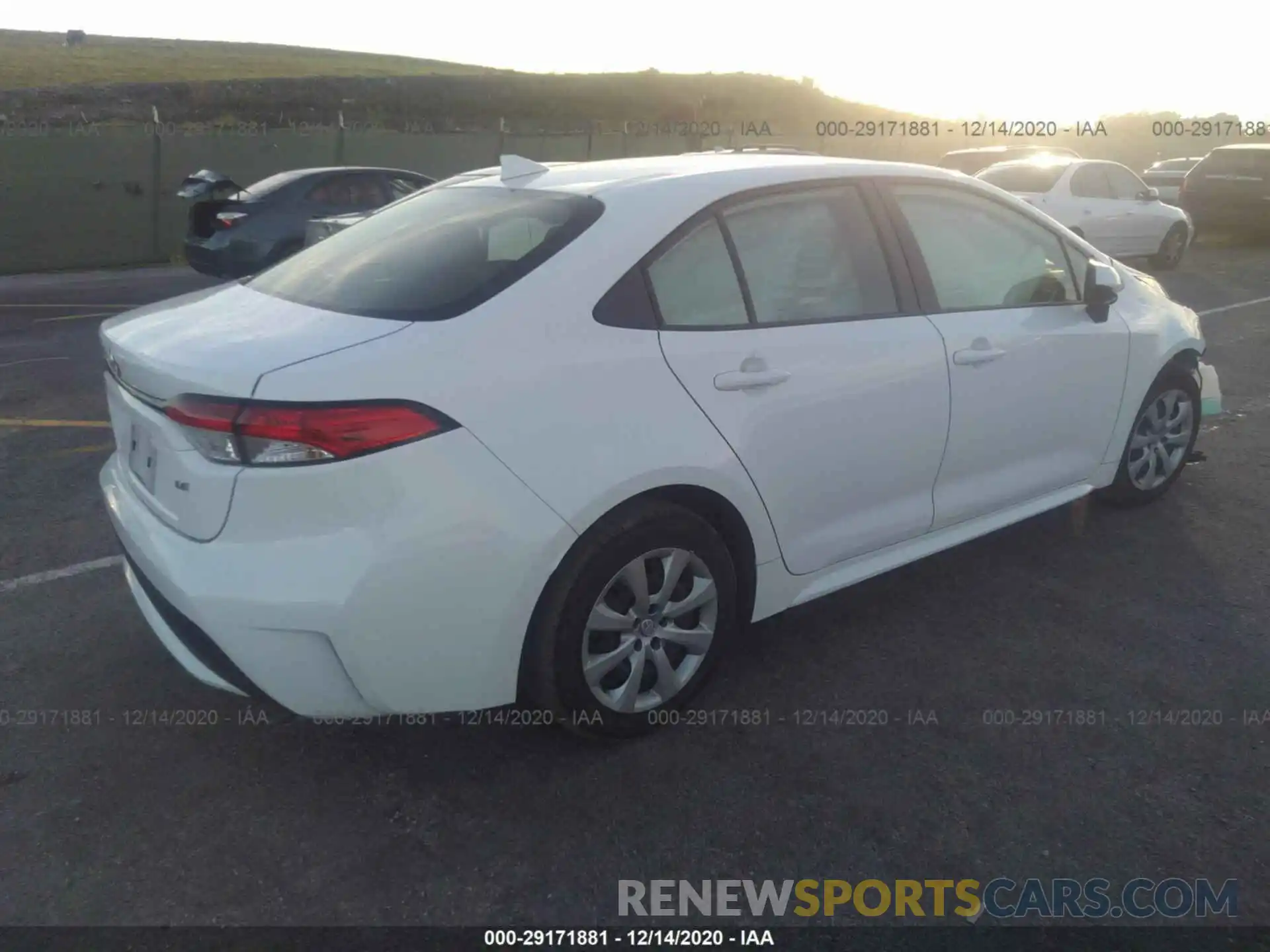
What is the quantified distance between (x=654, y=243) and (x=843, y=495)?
1035 mm

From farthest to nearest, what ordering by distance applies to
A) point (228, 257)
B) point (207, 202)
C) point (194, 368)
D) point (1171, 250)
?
point (1171, 250) → point (207, 202) → point (228, 257) → point (194, 368)

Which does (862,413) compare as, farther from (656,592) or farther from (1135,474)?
(1135,474)

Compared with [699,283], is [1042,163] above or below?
above

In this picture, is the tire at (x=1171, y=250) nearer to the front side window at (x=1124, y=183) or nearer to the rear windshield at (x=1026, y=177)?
the front side window at (x=1124, y=183)

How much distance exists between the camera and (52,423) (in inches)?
259

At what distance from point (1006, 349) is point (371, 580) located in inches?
99.1

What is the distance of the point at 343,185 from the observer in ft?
41.0

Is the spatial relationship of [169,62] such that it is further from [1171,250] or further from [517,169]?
[517,169]

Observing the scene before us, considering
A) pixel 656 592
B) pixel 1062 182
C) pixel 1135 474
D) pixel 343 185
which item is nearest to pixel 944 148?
pixel 1062 182

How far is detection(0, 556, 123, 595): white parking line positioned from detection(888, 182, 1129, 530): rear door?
10.7 feet

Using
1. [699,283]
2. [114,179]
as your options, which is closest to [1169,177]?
[114,179]

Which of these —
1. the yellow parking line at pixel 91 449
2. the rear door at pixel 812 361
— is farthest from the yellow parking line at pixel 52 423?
the rear door at pixel 812 361

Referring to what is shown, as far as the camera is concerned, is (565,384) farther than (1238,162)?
No

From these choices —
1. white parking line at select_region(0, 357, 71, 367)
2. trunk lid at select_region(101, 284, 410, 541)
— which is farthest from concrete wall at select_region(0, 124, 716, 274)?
trunk lid at select_region(101, 284, 410, 541)
